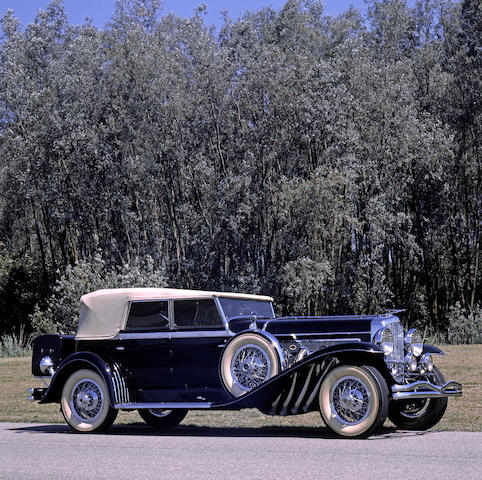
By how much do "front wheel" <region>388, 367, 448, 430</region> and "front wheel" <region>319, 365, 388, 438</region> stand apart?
3.13 ft

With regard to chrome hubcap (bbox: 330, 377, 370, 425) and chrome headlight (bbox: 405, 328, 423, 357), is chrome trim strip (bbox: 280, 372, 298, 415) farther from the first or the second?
chrome headlight (bbox: 405, 328, 423, 357)

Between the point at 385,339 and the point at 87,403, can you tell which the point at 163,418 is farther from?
the point at 385,339

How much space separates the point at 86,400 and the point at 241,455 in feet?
11.1

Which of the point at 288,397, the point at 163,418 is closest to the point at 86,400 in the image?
the point at 163,418

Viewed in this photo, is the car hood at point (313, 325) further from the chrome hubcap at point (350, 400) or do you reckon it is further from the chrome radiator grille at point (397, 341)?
the chrome hubcap at point (350, 400)

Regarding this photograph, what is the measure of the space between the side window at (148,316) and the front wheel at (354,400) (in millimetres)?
2503

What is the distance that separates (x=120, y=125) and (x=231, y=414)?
963 inches

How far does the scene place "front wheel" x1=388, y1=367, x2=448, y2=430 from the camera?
1039 cm

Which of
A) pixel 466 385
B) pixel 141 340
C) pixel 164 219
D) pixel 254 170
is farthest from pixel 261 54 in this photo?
pixel 141 340

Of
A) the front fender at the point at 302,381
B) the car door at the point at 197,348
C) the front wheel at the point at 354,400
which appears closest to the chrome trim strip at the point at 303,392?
the front fender at the point at 302,381

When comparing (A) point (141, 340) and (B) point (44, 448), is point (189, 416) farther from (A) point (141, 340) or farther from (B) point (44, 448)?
(B) point (44, 448)

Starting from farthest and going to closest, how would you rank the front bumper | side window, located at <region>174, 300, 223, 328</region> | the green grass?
the green grass, side window, located at <region>174, 300, 223, 328</region>, the front bumper

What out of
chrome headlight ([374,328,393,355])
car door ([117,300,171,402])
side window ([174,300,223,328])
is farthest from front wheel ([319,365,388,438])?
car door ([117,300,171,402])

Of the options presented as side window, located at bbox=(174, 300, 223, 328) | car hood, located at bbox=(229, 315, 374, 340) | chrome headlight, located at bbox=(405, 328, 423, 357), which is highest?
side window, located at bbox=(174, 300, 223, 328)
